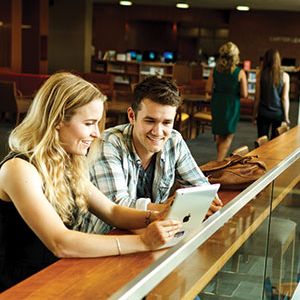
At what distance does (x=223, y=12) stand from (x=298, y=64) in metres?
3.06

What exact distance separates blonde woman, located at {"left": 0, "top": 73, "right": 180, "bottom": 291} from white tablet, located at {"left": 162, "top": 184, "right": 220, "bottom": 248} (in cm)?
5

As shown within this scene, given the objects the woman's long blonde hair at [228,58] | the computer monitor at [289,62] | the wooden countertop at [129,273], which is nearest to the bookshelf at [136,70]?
the computer monitor at [289,62]

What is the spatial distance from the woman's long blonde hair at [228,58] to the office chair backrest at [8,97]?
4.89m

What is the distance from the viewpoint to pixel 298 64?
64.1ft

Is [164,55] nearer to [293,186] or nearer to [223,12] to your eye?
[223,12]

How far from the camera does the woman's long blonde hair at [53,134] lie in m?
2.30

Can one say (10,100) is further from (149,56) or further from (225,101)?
(149,56)

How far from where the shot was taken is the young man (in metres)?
2.83

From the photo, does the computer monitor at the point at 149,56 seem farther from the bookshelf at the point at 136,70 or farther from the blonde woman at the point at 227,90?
the blonde woman at the point at 227,90

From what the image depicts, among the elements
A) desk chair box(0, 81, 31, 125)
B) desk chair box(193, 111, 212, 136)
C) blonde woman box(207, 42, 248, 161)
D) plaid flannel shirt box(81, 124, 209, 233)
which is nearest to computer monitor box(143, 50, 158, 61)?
desk chair box(193, 111, 212, 136)

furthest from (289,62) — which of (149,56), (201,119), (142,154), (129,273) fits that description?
(129,273)

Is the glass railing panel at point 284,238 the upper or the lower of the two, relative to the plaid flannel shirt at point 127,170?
lower

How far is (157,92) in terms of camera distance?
9.46 feet

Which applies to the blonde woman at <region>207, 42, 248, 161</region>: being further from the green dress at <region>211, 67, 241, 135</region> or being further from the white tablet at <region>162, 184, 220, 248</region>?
the white tablet at <region>162, 184, 220, 248</region>
